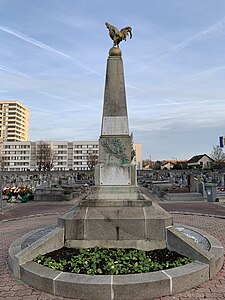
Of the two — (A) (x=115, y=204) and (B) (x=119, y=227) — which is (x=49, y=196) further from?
(B) (x=119, y=227)

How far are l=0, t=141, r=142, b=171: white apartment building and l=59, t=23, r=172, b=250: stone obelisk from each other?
94213 millimetres

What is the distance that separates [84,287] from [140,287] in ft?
2.83

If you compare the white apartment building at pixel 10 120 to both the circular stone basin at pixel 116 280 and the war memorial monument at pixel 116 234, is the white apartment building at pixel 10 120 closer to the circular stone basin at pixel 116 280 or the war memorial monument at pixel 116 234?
the war memorial monument at pixel 116 234

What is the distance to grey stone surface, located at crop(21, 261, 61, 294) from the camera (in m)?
4.13

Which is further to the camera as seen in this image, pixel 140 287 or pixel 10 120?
pixel 10 120

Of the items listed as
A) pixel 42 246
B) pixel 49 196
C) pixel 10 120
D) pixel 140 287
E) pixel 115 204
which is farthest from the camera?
pixel 10 120

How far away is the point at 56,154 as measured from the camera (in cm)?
10800

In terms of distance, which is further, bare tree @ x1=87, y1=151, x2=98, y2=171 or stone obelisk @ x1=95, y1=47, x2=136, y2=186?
bare tree @ x1=87, y1=151, x2=98, y2=171

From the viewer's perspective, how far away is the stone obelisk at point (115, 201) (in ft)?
18.6

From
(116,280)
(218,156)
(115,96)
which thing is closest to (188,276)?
(116,280)

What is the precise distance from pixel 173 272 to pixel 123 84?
5197 millimetres

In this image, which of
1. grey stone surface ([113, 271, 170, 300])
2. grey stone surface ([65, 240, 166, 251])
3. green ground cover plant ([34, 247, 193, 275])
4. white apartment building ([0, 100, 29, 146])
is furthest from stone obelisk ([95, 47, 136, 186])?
white apartment building ([0, 100, 29, 146])

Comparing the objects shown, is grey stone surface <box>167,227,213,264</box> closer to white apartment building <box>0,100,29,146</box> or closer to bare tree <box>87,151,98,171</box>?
bare tree <box>87,151,98,171</box>

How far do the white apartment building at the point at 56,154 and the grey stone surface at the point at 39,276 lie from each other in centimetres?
9690
